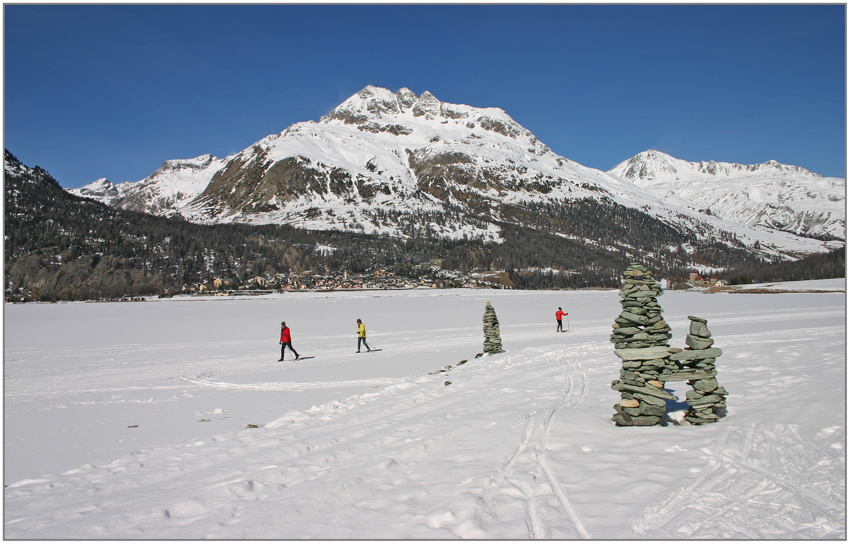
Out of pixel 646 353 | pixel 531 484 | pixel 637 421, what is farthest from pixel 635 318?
pixel 531 484

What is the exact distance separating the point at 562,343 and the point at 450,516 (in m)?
17.7

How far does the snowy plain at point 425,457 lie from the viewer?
16.3ft

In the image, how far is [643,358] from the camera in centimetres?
794

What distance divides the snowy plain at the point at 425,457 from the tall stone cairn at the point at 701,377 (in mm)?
292

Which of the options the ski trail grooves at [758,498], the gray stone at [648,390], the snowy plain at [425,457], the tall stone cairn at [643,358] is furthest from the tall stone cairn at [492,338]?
the ski trail grooves at [758,498]

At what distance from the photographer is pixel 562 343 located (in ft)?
71.1

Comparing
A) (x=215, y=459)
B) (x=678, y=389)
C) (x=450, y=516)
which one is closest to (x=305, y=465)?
(x=215, y=459)

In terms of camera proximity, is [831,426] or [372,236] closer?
[831,426]

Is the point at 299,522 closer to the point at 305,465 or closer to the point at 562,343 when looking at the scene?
the point at 305,465

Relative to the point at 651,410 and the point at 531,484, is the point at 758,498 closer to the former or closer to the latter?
the point at 531,484

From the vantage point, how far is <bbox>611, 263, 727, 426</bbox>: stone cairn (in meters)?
7.97

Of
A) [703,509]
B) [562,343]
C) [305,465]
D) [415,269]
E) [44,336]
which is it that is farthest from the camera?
[415,269]

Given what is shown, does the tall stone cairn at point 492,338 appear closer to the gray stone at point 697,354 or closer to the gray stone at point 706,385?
the gray stone at point 706,385

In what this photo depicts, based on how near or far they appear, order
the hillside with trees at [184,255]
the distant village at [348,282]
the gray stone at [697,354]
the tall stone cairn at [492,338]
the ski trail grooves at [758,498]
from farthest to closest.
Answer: the distant village at [348,282] → the hillside with trees at [184,255] → the tall stone cairn at [492,338] → the gray stone at [697,354] → the ski trail grooves at [758,498]
